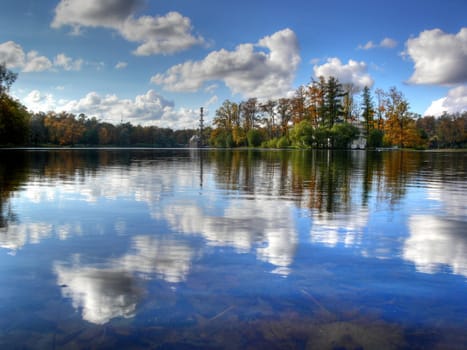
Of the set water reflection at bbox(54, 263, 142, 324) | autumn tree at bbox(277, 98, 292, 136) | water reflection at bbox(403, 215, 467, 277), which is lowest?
water reflection at bbox(54, 263, 142, 324)

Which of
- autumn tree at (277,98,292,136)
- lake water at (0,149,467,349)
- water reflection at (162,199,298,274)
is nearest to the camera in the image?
lake water at (0,149,467,349)

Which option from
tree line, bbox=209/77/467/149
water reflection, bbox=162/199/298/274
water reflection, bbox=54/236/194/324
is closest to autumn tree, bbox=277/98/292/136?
tree line, bbox=209/77/467/149

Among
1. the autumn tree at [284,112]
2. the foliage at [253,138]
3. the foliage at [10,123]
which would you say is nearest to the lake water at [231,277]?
the foliage at [10,123]

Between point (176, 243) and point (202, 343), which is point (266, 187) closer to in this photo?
point (176, 243)

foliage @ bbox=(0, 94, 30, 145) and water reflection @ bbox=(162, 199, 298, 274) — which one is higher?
foliage @ bbox=(0, 94, 30, 145)

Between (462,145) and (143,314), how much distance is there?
117169 mm

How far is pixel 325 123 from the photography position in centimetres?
7625

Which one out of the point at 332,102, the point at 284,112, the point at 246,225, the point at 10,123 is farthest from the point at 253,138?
the point at 246,225

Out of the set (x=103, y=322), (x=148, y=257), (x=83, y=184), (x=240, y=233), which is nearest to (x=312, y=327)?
(x=103, y=322)

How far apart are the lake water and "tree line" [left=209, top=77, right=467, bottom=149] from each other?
62.5 metres

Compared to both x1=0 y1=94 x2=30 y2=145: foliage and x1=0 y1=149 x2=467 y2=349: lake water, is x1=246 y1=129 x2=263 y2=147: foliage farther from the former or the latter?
x1=0 y1=149 x2=467 y2=349: lake water

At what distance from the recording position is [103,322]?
124 inches

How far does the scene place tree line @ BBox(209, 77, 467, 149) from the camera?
71.0m

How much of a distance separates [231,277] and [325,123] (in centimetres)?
7490
